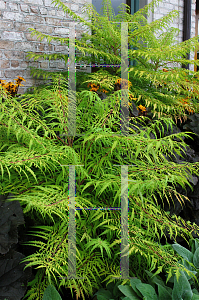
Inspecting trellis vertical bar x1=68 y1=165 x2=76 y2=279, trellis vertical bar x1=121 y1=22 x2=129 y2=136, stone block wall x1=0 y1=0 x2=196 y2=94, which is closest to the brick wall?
stone block wall x1=0 y1=0 x2=196 y2=94

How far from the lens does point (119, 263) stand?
90cm

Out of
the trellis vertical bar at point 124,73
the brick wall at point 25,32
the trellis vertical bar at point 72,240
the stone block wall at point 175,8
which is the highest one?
the stone block wall at point 175,8

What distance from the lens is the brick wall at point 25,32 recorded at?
2.03 meters

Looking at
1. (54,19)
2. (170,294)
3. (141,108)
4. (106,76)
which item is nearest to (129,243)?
(170,294)

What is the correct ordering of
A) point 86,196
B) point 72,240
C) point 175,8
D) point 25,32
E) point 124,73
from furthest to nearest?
point 175,8
point 25,32
point 124,73
point 86,196
point 72,240

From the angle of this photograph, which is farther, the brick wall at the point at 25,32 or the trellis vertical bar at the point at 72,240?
the brick wall at the point at 25,32

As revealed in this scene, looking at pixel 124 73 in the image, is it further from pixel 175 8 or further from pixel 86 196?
pixel 175 8

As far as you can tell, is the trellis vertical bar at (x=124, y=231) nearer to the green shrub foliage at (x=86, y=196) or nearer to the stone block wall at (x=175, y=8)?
the green shrub foliage at (x=86, y=196)

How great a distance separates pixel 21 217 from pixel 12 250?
0.42 feet

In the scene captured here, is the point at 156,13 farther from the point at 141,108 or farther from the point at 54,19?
the point at 141,108

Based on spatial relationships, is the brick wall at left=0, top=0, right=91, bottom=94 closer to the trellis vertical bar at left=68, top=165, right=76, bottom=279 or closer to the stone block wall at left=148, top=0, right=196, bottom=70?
the stone block wall at left=148, top=0, right=196, bottom=70

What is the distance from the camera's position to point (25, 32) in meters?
2.09

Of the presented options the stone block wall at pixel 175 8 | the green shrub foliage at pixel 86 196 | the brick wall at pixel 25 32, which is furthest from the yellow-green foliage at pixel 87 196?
the stone block wall at pixel 175 8

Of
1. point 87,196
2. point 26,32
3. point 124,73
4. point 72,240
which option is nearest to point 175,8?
point 124,73
